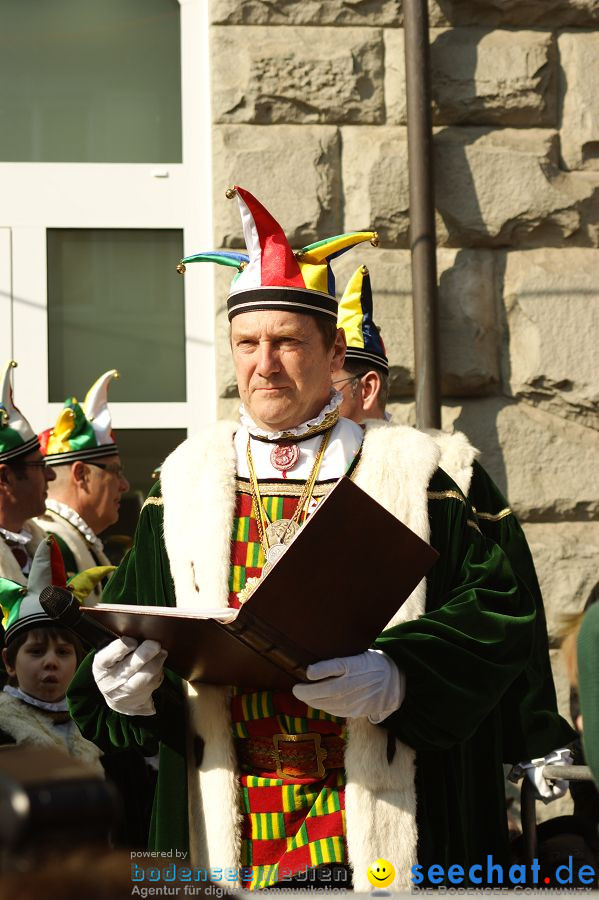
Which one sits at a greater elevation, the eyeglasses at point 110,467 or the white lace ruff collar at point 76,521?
the eyeglasses at point 110,467

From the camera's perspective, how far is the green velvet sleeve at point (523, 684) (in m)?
3.13

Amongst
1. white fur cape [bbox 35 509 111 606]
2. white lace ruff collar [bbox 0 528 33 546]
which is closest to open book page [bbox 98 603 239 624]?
white lace ruff collar [bbox 0 528 33 546]

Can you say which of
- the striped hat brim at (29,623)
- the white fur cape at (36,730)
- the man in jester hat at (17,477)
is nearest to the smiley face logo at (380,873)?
the white fur cape at (36,730)

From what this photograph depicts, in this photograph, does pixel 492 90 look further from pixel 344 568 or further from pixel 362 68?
pixel 344 568

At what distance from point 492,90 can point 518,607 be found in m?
2.64

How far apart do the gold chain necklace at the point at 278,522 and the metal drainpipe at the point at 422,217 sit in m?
1.78

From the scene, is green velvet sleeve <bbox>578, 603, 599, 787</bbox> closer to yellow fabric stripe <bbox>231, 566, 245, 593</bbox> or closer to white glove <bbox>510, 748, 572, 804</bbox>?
yellow fabric stripe <bbox>231, 566, 245, 593</bbox>

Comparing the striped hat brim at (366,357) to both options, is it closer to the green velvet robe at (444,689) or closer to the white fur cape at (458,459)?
the white fur cape at (458,459)

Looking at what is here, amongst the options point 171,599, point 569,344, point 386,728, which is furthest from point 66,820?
point 569,344

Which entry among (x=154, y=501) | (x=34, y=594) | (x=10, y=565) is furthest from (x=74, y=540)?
(x=154, y=501)

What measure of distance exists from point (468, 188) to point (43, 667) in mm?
2316

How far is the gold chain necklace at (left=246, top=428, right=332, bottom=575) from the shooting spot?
2.87m

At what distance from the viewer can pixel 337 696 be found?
8.34 ft

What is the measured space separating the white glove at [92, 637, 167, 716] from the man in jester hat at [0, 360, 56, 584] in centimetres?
189
